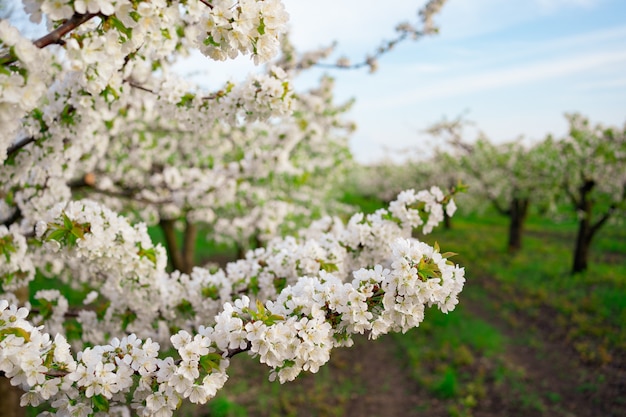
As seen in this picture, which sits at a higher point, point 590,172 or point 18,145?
point 590,172

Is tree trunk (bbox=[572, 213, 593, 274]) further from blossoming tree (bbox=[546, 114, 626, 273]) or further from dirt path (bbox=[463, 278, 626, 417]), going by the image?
dirt path (bbox=[463, 278, 626, 417])

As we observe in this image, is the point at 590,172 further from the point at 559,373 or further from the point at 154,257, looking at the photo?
the point at 154,257

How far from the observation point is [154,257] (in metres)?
3.46

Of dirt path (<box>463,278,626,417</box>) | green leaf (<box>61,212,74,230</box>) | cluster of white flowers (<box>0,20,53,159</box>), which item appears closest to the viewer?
cluster of white flowers (<box>0,20,53,159</box>)

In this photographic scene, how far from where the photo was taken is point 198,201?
7430mm

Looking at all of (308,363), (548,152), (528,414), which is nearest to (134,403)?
(308,363)

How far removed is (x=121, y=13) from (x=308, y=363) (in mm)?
1928

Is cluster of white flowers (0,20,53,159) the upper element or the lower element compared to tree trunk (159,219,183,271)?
upper

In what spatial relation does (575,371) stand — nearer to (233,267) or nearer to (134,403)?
(233,267)

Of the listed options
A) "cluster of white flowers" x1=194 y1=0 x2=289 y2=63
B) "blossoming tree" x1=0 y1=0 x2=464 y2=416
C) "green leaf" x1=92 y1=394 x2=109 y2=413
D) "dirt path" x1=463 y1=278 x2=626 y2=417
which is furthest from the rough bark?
"green leaf" x1=92 y1=394 x2=109 y2=413

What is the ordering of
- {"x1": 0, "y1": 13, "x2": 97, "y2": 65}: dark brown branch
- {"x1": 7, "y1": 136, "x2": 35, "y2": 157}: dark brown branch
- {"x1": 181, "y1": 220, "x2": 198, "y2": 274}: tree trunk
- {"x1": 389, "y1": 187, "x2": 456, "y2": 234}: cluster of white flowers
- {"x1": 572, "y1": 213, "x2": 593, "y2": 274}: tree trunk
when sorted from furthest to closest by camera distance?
{"x1": 572, "y1": 213, "x2": 593, "y2": 274}: tree trunk → {"x1": 181, "y1": 220, "x2": 198, "y2": 274}: tree trunk → {"x1": 389, "y1": 187, "x2": 456, "y2": 234}: cluster of white flowers → {"x1": 7, "y1": 136, "x2": 35, "y2": 157}: dark brown branch → {"x1": 0, "y1": 13, "x2": 97, "y2": 65}: dark brown branch

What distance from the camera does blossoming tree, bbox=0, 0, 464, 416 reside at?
208 cm

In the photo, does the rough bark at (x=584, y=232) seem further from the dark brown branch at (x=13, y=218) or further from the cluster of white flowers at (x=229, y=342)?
the dark brown branch at (x=13, y=218)

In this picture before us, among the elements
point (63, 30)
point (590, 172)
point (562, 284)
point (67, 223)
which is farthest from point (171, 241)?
point (590, 172)
